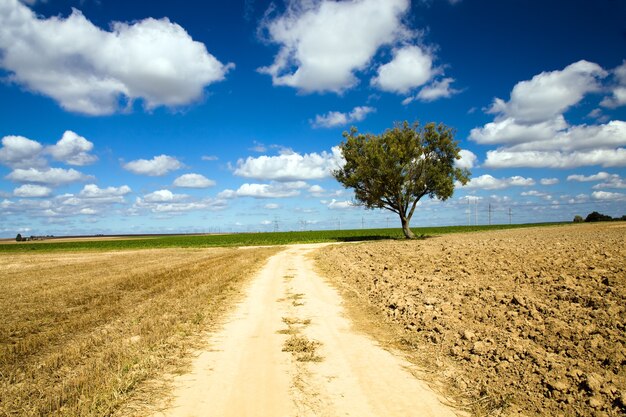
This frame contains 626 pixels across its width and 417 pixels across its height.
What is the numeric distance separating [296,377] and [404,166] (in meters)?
44.2

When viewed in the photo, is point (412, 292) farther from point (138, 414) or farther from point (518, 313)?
point (138, 414)

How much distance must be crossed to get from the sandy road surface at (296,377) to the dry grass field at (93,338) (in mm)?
865

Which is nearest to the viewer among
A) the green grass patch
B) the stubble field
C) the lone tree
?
the stubble field

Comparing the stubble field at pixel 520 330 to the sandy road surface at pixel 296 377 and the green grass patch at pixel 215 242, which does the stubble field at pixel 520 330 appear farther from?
the green grass patch at pixel 215 242

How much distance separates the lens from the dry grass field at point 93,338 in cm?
554

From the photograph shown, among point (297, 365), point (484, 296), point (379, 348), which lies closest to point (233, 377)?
point (297, 365)

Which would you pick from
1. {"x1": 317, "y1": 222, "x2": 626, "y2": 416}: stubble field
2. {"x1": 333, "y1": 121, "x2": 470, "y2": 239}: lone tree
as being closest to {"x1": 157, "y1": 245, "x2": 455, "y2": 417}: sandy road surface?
{"x1": 317, "y1": 222, "x2": 626, "y2": 416}: stubble field

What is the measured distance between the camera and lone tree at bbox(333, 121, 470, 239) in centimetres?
4719

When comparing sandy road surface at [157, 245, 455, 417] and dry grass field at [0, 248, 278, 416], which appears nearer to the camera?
sandy road surface at [157, 245, 455, 417]

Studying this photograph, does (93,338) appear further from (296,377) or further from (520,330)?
(520,330)

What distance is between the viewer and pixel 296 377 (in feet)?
20.4

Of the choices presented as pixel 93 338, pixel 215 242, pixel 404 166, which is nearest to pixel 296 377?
pixel 93 338

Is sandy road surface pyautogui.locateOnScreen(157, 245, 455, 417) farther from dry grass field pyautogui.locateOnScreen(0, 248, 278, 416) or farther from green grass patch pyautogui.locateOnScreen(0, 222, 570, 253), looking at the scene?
green grass patch pyautogui.locateOnScreen(0, 222, 570, 253)

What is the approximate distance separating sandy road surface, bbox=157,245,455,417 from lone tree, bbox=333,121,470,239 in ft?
129
